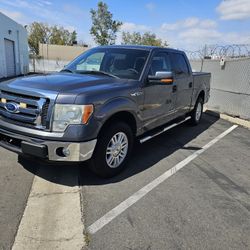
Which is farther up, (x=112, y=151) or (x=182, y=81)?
(x=182, y=81)

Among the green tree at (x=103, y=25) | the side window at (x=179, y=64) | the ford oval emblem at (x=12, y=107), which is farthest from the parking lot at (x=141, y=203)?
the green tree at (x=103, y=25)

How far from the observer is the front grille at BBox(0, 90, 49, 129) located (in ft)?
12.3

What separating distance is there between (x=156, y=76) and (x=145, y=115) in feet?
2.19

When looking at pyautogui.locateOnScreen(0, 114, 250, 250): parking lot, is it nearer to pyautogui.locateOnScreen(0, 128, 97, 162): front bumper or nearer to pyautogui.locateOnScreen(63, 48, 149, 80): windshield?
pyautogui.locateOnScreen(0, 128, 97, 162): front bumper

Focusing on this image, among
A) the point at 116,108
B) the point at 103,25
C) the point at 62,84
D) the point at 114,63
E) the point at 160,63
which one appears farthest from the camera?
the point at 103,25

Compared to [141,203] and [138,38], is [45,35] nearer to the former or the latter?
[138,38]

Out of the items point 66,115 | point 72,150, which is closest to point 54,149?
point 72,150

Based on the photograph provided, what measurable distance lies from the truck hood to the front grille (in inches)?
4.4

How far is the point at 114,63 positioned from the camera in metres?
5.28

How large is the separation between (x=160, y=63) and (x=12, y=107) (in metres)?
2.84

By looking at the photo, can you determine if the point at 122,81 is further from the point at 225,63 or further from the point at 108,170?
the point at 225,63

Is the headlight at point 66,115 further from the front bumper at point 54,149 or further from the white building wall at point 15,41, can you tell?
the white building wall at point 15,41

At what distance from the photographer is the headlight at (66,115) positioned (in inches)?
145

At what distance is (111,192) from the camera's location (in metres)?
4.02
